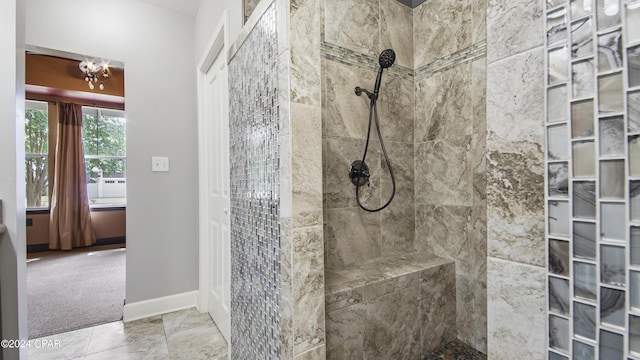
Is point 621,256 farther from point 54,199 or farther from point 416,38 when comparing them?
point 54,199

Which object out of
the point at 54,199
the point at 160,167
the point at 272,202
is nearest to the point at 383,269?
the point at 272,202

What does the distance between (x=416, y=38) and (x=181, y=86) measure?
6.62 feet

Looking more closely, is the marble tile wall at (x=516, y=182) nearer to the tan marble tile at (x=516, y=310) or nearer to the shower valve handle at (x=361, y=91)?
the tan marble tile at (x=516, y=310)

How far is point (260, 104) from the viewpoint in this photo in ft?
4.15

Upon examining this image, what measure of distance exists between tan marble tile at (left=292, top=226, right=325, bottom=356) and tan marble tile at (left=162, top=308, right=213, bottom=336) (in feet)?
5.05

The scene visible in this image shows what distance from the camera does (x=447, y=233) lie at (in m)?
1.86

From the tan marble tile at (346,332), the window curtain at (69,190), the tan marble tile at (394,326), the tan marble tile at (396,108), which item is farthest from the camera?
the window curtain at (69,190)

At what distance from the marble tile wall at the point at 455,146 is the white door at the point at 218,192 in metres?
1.36

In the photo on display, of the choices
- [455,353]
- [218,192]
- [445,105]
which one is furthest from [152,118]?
[455,353]

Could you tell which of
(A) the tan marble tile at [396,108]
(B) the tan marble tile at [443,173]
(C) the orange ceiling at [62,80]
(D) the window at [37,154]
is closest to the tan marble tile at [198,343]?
(B) the tan marble tile at [443,173]

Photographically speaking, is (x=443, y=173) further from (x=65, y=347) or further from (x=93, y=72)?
(x=93, y=72)

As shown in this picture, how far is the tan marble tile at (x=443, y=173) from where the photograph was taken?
1754 millimetres

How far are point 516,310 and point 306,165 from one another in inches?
29.0

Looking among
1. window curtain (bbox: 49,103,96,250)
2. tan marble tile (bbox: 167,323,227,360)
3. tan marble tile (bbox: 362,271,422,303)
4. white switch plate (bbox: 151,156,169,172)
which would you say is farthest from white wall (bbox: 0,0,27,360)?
window curtain (bbox: 49,103,96,250)
